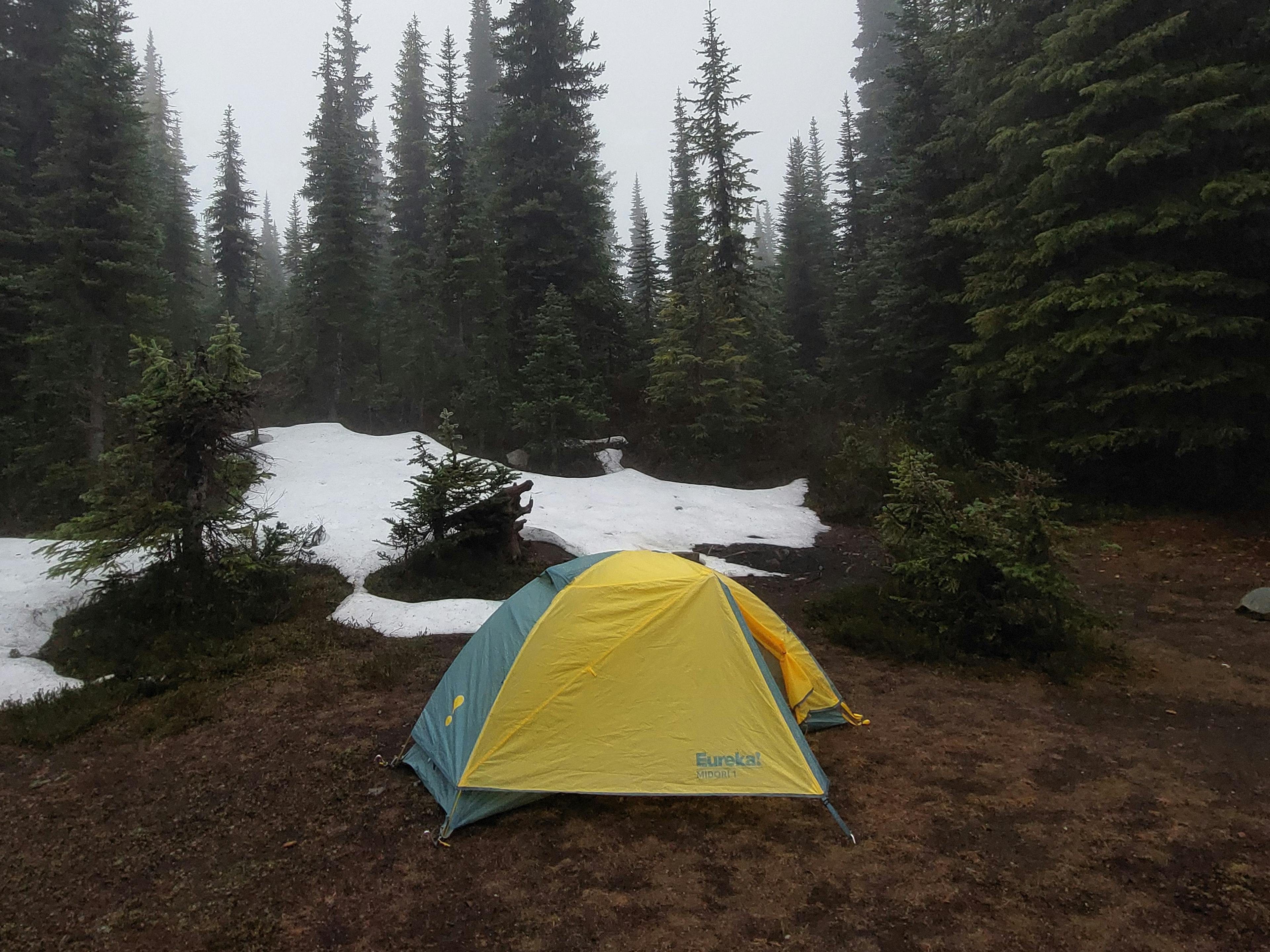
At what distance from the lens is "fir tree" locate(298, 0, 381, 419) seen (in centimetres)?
2120

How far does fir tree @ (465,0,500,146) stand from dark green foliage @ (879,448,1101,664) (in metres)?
29.7

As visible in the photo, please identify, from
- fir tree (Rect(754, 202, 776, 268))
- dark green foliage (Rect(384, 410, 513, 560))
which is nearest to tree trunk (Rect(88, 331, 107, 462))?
dark green foliage (Rect(384, 410, 513, 560))

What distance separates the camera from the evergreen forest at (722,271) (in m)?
11.0

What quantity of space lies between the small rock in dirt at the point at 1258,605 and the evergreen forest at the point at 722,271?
383 centimetres

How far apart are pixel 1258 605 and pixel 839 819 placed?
7227mm

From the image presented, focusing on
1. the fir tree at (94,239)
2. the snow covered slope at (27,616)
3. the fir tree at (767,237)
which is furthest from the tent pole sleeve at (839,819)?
the fir tree at (767,237)

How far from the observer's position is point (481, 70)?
34938 mm

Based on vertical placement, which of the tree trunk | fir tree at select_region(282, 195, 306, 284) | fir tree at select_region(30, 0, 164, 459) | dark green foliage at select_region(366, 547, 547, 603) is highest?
fir tree at select_region(282, 195, 306, 284)

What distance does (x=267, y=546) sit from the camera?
27.5 ft

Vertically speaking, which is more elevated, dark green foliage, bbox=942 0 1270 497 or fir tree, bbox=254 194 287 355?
fir tree, bbox=254 194 287 355

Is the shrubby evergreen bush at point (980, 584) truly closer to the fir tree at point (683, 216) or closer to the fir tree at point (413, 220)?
the fir tree at point (683, 216)

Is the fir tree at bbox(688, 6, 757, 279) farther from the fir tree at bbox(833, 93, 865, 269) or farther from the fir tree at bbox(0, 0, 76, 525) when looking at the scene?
the fir tree at bbox(0, 0, 76, 525)

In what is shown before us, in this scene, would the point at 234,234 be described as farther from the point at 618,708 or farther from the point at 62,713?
the point at 618,708

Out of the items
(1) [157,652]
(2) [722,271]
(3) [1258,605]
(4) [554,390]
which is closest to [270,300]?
(4) [554,390]
